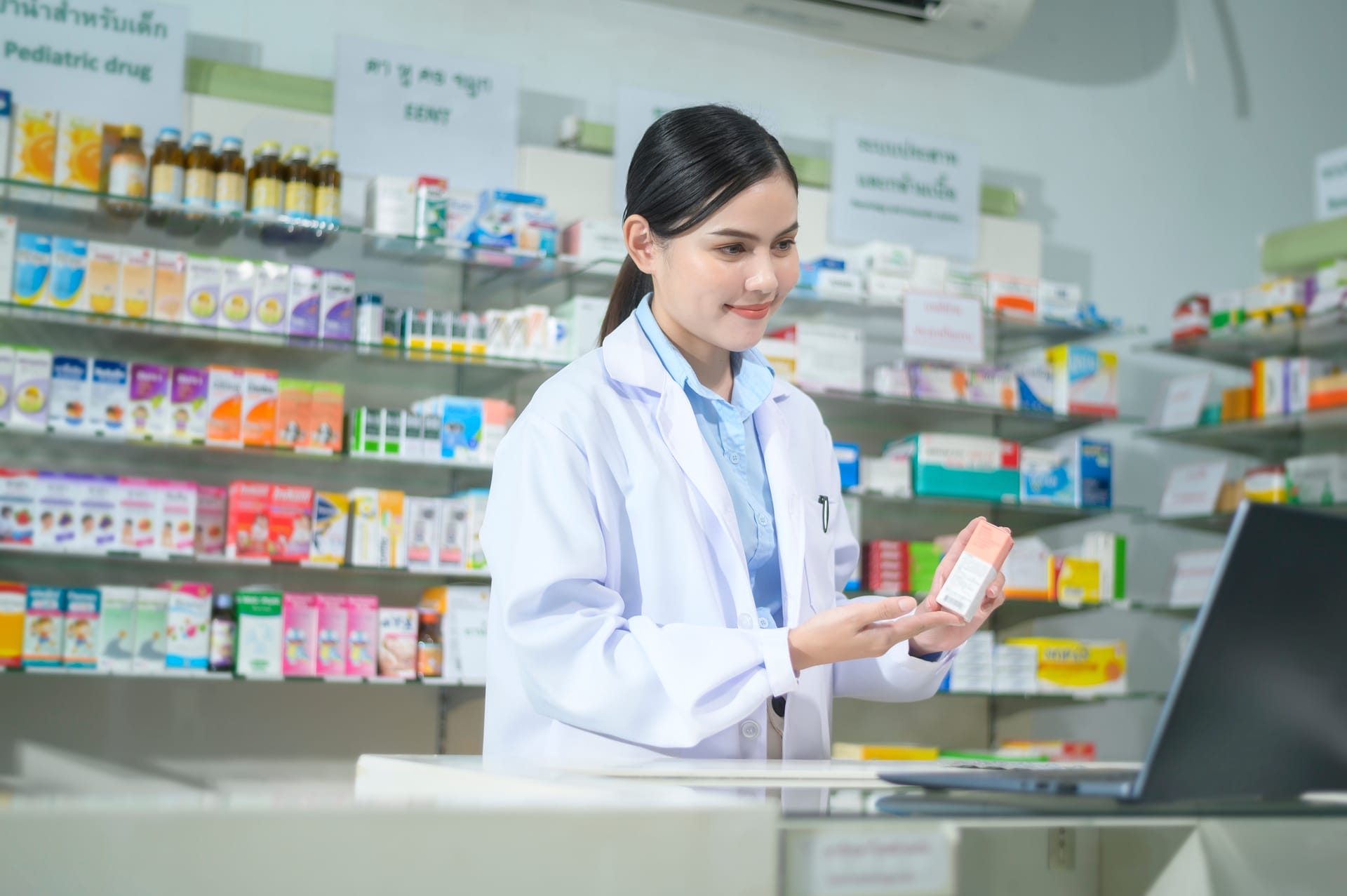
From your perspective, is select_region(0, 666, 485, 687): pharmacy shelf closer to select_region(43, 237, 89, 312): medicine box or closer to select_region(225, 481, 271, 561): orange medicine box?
select_region(225, 481, 271, 561): orange medicine box

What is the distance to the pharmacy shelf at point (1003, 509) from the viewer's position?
4.86m

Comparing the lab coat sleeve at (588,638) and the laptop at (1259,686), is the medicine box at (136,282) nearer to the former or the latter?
the lab coat sleeve at (588,638)

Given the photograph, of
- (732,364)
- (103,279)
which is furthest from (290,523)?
(732,364)

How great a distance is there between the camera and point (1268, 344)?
5340mm

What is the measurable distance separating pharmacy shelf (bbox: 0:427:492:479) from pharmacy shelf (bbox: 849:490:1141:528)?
1553 mm

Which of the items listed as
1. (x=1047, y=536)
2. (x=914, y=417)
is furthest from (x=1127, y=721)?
(x=914, y=417)

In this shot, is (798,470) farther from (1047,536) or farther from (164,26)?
(1047,536)

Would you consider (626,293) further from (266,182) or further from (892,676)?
(266,182)

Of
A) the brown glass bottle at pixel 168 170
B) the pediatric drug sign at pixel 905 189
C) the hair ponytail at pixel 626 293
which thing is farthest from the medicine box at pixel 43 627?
the pediatric drug sign at pixel 905 189

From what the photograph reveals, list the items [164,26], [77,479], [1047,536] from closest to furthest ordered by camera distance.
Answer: [77,479], [164,26], [1047,536]

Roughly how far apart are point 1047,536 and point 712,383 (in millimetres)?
3618

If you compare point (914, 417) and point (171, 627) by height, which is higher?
point (914, 417)

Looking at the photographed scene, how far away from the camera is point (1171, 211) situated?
6051 mm

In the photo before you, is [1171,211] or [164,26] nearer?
[164,26]
